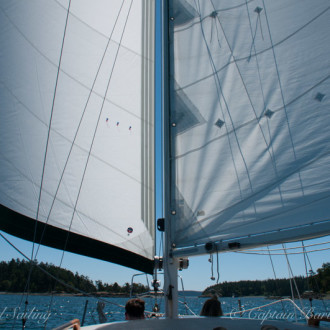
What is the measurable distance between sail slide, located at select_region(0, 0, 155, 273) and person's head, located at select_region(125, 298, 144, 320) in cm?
75

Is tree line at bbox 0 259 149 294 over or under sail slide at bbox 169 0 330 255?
under

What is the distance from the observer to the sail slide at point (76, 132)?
10.1 feet

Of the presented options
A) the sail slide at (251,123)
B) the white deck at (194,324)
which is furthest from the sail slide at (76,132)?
the white deck at (194,324)

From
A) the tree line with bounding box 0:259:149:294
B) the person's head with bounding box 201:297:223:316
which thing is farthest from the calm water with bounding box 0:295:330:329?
the person's head with bounding box 201:297:223:316

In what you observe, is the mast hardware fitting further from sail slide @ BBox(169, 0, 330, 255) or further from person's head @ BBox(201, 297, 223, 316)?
person's head @ BBox(201, 297, 223, 316)

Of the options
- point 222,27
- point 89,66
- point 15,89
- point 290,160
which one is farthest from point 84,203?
point 222,27

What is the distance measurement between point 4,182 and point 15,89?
2.80ft

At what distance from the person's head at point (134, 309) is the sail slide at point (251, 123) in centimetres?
69

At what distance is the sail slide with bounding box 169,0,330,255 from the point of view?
→ 2.68 m

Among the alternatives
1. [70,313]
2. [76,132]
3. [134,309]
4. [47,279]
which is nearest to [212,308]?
[134,309]

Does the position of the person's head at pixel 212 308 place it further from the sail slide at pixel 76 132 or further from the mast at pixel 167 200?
the sail slide at pixel 76 132

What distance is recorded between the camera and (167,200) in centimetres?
330

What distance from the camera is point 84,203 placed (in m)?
3.32

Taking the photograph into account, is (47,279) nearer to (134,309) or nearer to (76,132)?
(134,309)
